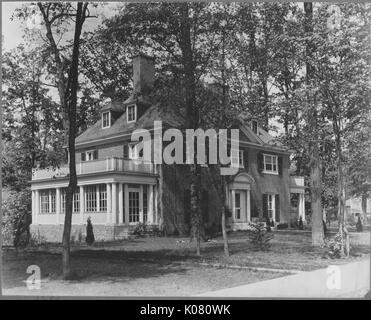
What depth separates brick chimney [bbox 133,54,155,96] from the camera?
19413mm

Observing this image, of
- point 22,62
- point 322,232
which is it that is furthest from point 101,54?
point 322,232

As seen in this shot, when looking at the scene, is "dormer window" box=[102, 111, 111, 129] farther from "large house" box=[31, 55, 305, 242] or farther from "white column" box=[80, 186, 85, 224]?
"white column" box=[80, 186, 85, 224]

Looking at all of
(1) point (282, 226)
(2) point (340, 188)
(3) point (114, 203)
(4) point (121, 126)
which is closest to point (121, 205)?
(3) point (114, 203)

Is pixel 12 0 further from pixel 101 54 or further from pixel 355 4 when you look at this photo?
pixel 355 4

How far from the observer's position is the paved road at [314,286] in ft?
31.6

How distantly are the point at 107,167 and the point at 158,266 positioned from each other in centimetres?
1083

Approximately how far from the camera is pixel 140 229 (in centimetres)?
2303

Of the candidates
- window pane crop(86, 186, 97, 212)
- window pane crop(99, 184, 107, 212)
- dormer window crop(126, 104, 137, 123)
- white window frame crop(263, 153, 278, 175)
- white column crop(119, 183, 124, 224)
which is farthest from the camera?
white window frame crop(263, 153, 278, 175)

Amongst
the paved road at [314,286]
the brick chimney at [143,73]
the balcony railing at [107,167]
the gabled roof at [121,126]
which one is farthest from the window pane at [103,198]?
the paved road at [314,286]

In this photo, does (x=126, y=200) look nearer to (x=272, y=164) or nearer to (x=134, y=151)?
(x=134, y=151)

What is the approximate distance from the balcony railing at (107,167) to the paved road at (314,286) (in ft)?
44.6

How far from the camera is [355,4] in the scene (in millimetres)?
13648

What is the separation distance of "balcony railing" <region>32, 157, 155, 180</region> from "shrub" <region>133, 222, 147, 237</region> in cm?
274

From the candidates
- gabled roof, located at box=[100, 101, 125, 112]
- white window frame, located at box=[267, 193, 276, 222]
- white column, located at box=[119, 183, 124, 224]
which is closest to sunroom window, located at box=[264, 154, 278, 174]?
white window frame, located at box=[267, 193, 276, 222]
